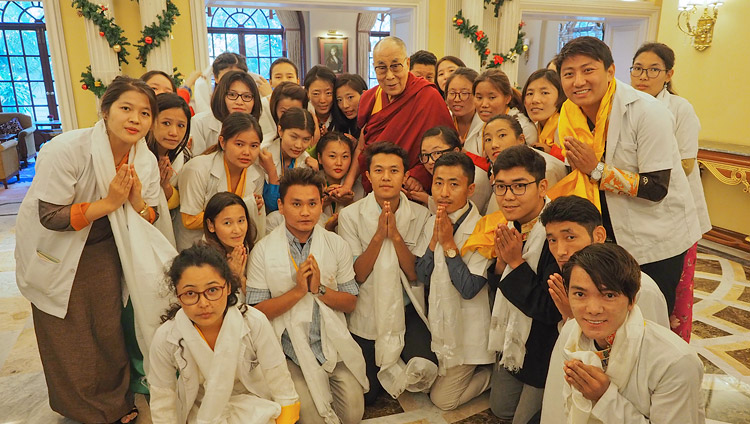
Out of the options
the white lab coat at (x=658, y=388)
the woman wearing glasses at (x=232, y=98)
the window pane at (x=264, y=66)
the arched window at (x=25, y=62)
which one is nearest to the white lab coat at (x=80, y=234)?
the woman wearing glasses at (x=232, y=98)

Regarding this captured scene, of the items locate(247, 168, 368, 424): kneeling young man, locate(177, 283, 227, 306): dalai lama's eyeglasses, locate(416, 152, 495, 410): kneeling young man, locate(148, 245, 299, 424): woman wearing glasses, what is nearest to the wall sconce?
locate(416, 152, 495, 410): kneeling young man

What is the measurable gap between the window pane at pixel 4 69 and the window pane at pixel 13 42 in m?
0.24

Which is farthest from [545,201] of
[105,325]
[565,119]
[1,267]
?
[1,267]

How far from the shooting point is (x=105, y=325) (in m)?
2.46

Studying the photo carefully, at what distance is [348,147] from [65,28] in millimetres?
5505

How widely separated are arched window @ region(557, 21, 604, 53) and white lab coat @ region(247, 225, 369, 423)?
37.1 feet

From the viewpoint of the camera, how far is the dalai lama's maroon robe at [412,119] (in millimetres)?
3330

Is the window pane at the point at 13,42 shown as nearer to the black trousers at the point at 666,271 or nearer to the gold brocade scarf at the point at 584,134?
the gold brocade scarf at the point at 584,134

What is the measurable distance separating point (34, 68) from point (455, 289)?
1370 cm

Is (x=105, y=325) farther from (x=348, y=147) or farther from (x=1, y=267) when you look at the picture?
(x=1, y=267)

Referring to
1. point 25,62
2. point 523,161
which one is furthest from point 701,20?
point 25,62

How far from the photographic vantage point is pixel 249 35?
46.5ft

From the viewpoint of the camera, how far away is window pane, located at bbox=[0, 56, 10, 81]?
12061 mm

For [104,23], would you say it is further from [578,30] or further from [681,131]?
[578,30]
